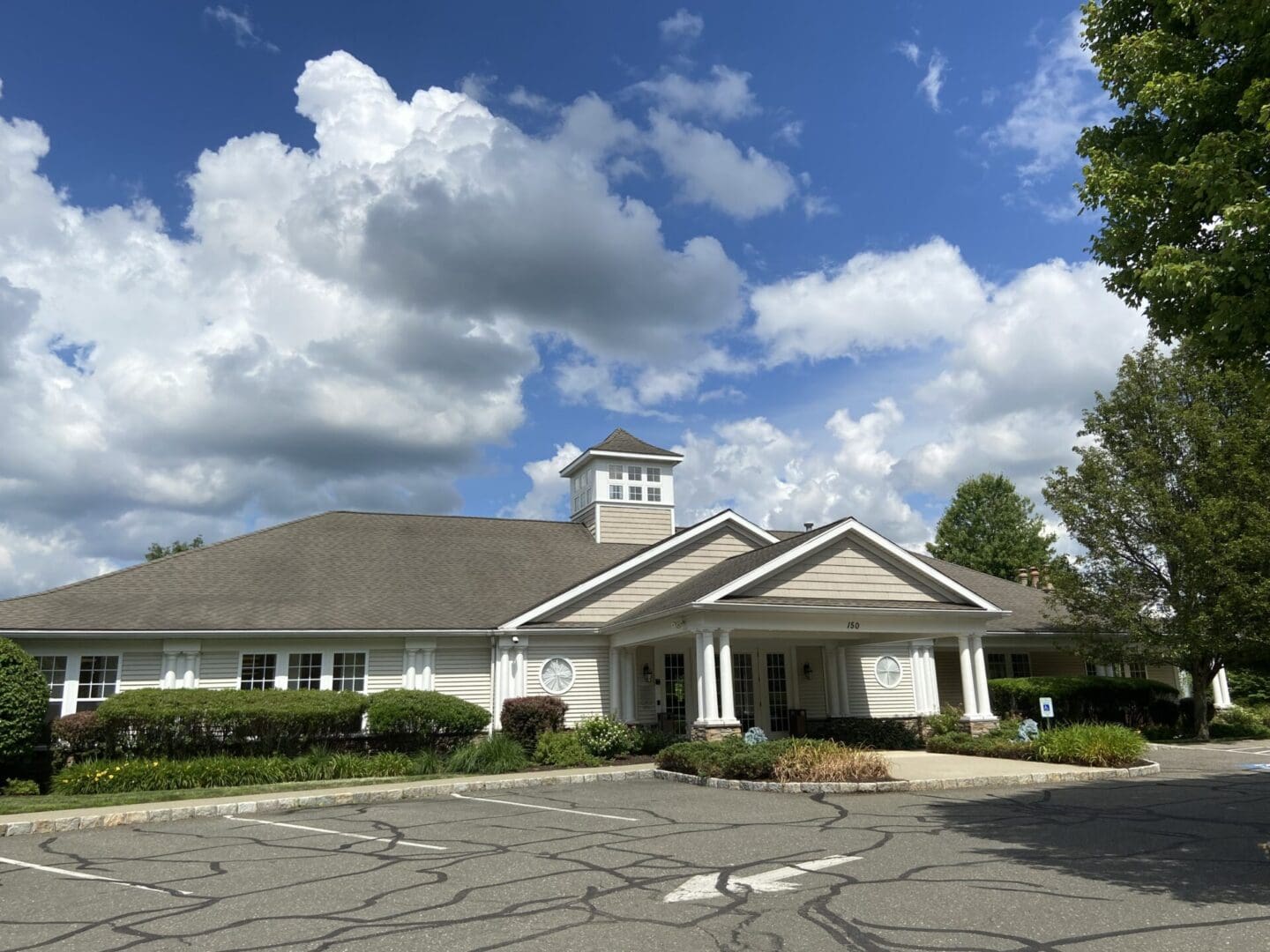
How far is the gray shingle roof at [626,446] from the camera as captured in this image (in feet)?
89.1

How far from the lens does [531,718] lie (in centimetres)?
1942

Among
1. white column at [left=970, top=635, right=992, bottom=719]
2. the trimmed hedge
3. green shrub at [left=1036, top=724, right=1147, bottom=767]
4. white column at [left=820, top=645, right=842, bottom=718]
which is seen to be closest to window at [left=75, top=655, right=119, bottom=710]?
the trimmed hedge

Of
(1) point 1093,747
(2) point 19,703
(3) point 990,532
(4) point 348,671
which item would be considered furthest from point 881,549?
(3) point 990,532

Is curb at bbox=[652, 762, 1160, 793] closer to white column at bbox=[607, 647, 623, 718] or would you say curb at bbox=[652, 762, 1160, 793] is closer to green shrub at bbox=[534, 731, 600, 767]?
green shrub at bbox=[534, 731, 600, 767]

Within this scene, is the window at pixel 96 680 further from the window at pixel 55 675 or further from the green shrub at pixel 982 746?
the green shrub at pixel 982 746

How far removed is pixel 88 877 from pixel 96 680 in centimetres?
1160

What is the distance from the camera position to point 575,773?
53.0 feet

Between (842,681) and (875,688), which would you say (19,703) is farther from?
(875,688)

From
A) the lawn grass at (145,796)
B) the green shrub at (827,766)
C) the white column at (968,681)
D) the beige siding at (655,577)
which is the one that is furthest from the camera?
the beige siding at (655,577)

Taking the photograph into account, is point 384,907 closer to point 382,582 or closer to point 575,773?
point 575,773

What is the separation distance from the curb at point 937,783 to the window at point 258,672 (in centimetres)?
987

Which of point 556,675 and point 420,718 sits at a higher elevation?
point 556,675

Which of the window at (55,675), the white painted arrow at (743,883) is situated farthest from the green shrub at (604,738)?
the white painted arrow at (743,883)

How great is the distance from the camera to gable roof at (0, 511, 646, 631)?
1916 centimetres
